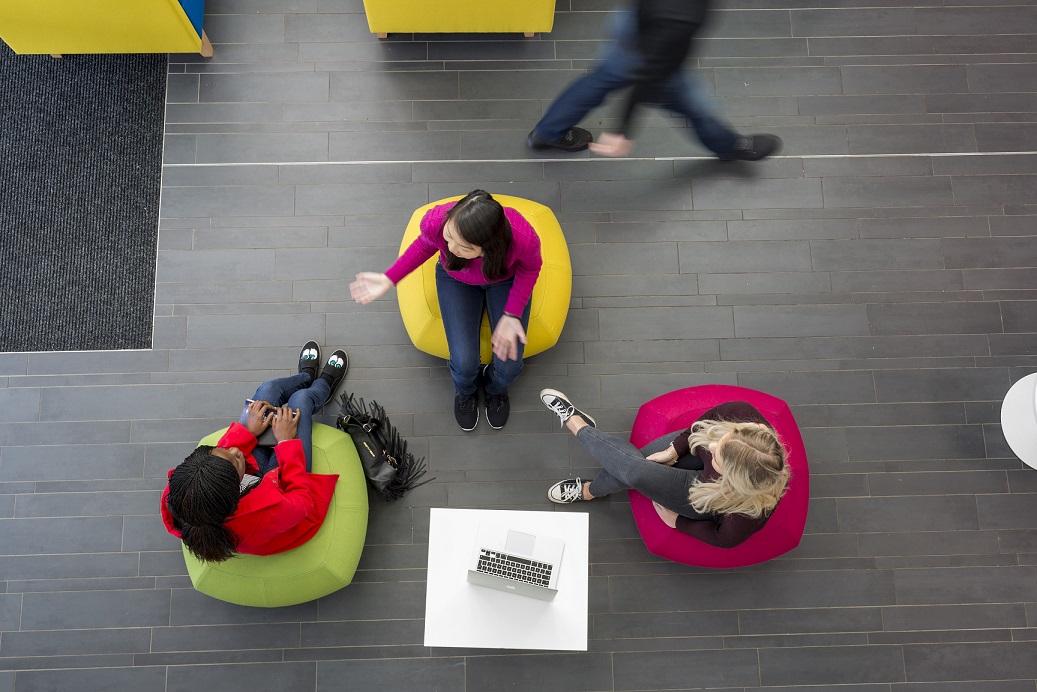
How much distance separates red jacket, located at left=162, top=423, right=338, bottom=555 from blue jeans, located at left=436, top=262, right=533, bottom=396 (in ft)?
2.22

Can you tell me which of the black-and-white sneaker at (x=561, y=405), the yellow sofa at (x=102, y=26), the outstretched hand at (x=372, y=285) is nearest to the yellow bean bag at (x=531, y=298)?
the black-and-white sneaker at (x=561, y=405)

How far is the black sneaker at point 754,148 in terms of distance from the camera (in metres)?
3.36

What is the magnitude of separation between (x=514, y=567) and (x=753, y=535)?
93cm

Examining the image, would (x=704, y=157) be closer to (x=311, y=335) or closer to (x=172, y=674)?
(x=311, y=335)

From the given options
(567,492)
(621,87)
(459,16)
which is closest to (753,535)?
(567,492)

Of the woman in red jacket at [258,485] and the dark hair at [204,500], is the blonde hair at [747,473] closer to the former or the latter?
the woman in red jacket at [258,485]

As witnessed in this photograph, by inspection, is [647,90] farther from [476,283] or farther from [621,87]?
[476,283]

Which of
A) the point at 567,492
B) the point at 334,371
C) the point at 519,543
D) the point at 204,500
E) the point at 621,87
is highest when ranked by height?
the point at 621,87

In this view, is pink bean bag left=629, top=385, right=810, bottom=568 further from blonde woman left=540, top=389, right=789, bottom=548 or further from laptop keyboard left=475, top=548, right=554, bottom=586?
laptop keyboard left=475, top=548, right=554, bottom=586

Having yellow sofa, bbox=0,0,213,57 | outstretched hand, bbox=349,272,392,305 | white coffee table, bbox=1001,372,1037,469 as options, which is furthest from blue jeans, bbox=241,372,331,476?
white coffee table, bbox=1001,372,1037,469

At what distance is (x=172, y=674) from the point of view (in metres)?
2.93

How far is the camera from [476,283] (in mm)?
2688

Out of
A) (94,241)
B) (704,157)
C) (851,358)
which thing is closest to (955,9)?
(704,157)

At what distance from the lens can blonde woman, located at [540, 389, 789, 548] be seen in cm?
218
